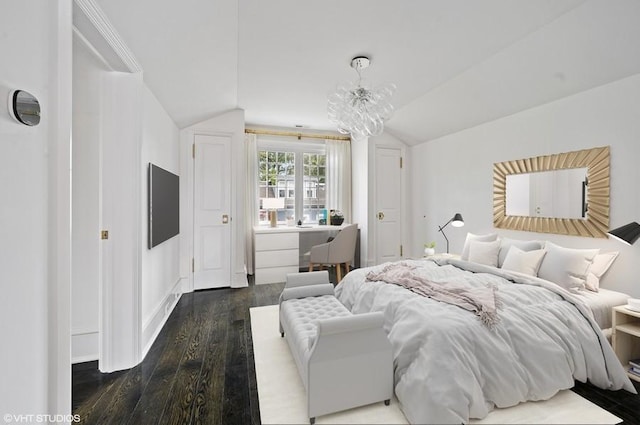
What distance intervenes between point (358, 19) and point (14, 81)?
2187 mm

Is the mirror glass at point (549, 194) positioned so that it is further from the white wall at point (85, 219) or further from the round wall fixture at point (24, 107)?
the white wall at point (85, 219)

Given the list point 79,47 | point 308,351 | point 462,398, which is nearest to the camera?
point 462,398

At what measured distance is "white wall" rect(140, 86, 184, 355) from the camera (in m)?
2.49

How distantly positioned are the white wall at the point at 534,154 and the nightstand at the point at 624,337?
46 cm

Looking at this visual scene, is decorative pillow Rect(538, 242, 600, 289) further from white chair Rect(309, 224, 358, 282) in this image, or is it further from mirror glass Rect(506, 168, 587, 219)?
white chair Rect(309, 224, 358, 282)

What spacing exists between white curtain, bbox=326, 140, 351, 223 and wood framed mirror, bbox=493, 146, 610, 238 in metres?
2.57

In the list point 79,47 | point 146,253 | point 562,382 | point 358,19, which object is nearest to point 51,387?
point 146,253

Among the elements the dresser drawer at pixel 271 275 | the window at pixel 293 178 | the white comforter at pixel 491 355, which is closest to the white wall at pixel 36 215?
the white comforter at pixel 491 355

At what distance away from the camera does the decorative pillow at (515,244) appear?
301 cm

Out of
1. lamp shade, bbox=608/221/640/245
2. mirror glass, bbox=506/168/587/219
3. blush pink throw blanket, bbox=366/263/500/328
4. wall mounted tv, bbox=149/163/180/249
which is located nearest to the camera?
blush pink throw blanket, bbox=366/263/500/328

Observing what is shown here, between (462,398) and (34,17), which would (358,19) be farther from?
(462,398)

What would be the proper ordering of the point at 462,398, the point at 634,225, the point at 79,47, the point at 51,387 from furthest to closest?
the point at 634,225, the point at 79,47, the point at 462,398, the point at 51,387

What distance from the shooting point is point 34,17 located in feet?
3.68

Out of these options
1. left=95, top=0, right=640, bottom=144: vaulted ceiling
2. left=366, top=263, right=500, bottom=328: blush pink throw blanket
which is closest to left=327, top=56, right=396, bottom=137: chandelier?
left=95, top=0, right=640, bottom=144: vaulted ceiling
